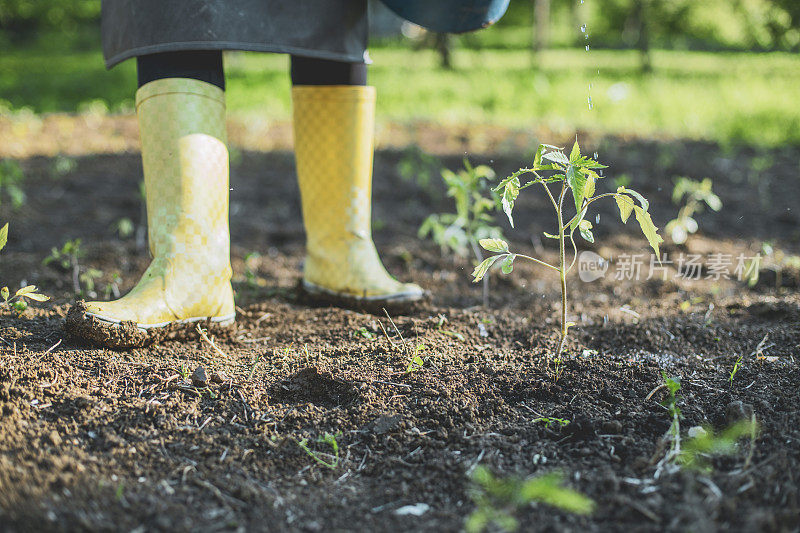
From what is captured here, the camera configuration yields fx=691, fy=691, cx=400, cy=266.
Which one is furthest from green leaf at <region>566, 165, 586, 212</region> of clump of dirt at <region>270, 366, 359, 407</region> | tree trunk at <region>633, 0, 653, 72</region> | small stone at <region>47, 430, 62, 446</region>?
tree trunk at <region>633, 0, 653, 72</region>

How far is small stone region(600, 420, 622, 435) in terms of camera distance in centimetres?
153

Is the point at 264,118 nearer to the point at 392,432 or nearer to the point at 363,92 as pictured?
the point at 363,92

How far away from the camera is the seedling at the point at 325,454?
146cm

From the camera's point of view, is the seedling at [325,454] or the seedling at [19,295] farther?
the seedling at [19,295]

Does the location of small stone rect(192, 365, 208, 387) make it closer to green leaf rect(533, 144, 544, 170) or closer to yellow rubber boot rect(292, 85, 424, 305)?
yellow rubber boot rect(292, 85, 424, 305)

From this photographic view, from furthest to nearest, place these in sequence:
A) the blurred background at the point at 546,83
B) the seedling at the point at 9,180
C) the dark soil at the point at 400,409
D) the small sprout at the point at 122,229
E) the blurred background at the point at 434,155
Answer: the blurred background at the point at 546,83 < the seedling at the point at 9,180 < the small sprout at the point at 122,229 < the blurred background at the point at 434,155 < the dark soil at the point at 400,409

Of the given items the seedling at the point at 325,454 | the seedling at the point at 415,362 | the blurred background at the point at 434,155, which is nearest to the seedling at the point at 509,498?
the seedling at the point at 325,454

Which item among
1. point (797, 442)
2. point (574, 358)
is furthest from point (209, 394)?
point (797, 442)

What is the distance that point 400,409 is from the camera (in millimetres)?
1646

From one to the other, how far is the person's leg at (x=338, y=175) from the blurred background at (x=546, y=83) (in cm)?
81

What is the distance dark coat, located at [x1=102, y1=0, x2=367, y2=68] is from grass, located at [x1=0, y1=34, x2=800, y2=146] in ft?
10.8

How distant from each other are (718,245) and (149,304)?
2.61 meters

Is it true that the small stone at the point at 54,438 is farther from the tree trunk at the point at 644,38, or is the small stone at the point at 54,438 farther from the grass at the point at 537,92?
the tree trunk at the point at 644,38

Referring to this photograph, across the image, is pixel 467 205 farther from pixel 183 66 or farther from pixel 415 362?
pixel 183 66
